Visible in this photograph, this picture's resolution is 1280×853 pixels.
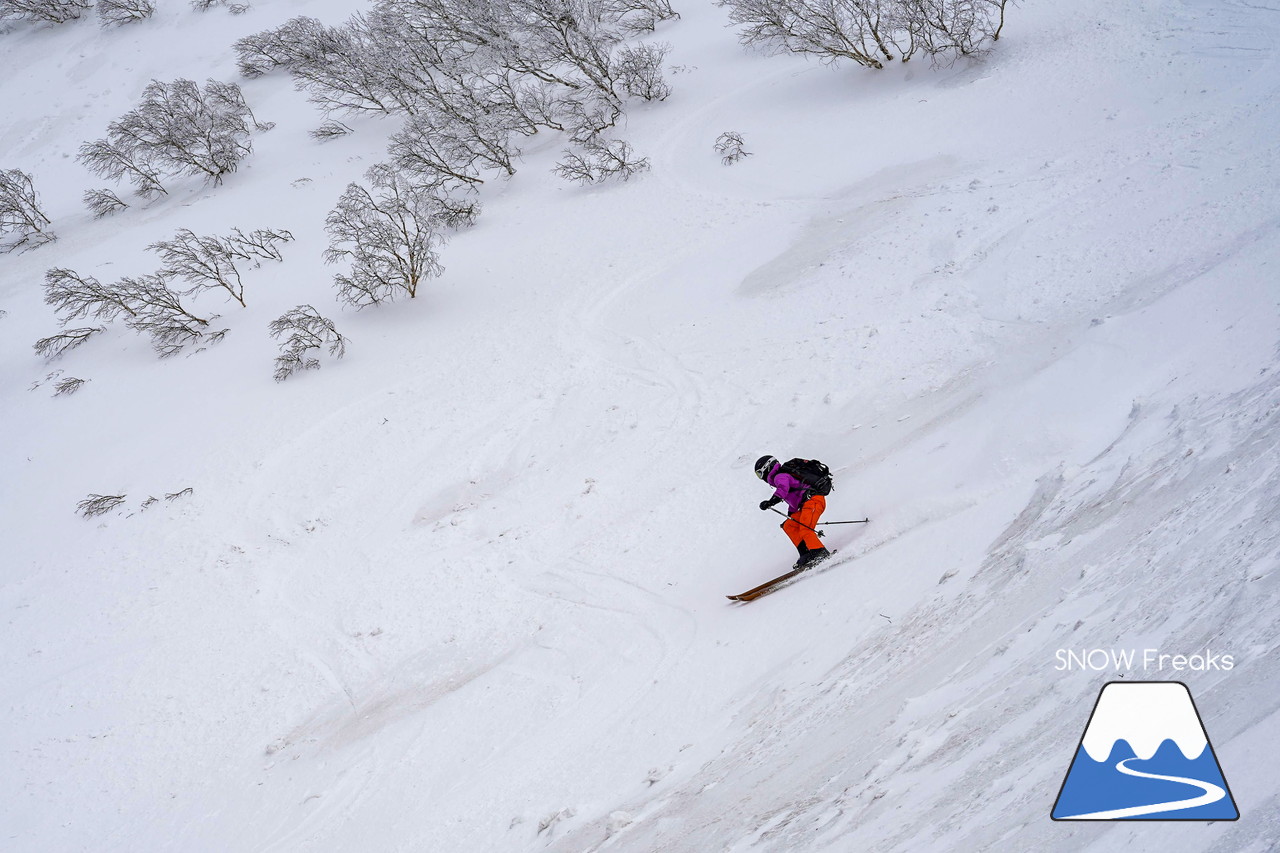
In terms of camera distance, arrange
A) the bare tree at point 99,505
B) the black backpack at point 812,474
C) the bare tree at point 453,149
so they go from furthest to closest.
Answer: the bare tree at point 453,149 < the bare tree at point 99,505 < the black backpack at point 812,474

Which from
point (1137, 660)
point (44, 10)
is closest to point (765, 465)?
point (1137, 660)

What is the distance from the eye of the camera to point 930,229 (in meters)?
12.9

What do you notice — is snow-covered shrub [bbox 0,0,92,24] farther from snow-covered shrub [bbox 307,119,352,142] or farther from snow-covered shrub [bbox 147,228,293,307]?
snow-covered shrub [bbox 147,228,293,307]

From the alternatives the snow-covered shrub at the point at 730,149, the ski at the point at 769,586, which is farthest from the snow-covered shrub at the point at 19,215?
the ski at the point at 769,586

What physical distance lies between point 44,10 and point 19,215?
12.1m

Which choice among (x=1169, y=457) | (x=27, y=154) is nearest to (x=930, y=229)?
(x=1169, y=457)

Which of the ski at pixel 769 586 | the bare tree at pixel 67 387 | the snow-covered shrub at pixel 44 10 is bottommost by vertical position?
the ski at pixel 769 586

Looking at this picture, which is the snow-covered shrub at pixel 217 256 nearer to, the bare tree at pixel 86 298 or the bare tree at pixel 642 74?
the bare tree at pixel 86 298

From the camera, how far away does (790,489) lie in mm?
7430

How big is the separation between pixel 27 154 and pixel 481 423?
78.6ft

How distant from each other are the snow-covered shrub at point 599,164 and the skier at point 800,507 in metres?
12.8

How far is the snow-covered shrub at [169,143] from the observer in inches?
882

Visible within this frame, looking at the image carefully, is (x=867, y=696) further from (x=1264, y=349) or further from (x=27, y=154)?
(x=27, y=154)

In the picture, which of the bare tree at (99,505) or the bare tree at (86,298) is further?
the bare tree at (86,298)
